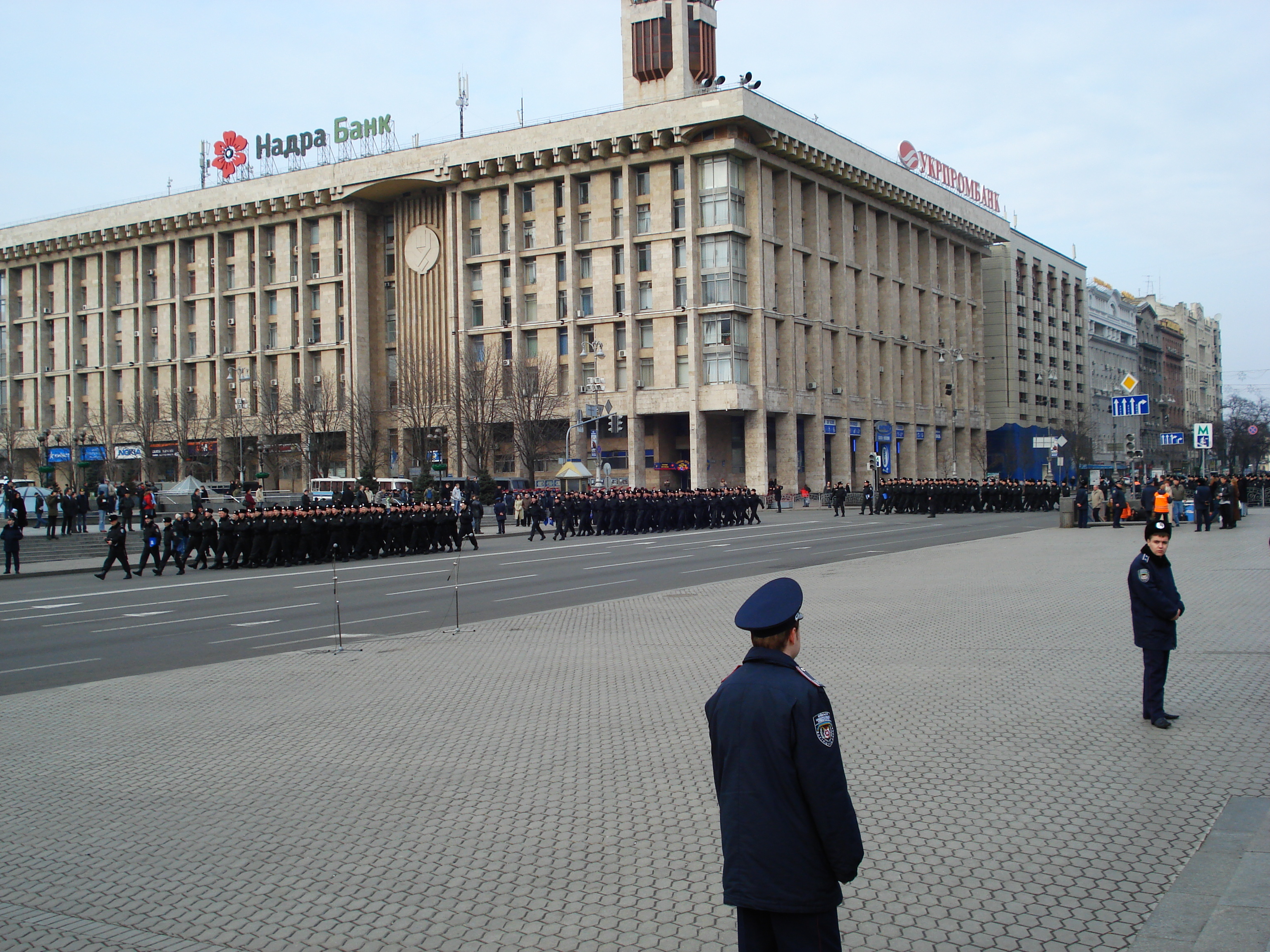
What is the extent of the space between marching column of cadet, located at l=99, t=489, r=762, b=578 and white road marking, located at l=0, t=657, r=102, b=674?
314 inches

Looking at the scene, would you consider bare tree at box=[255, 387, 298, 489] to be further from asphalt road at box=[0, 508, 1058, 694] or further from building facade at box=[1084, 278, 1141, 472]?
building facade at box=[1084, 278, 1141, 472]

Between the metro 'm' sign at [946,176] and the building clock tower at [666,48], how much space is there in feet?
67.7

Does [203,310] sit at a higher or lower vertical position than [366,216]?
lower

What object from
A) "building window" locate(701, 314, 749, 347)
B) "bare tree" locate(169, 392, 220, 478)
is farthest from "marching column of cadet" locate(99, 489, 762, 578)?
"bare tree" locate(169, 392, 220, 478)

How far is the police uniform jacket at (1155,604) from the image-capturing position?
8.20 metres

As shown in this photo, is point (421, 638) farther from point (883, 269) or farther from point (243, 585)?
point (883, 269)

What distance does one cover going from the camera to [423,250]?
77938 millimetres

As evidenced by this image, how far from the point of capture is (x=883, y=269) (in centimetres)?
8381

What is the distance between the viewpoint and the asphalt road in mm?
13789

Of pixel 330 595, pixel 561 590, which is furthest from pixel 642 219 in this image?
pixel 330 595

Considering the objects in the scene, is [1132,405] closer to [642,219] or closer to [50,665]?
[50,665]

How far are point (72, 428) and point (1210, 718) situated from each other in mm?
95678

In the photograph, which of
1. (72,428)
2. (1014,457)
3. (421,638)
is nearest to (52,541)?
(421,638)

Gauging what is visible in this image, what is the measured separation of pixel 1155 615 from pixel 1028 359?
104 m
